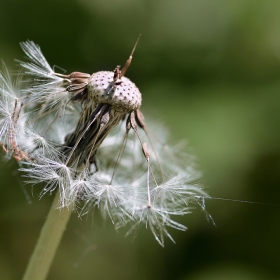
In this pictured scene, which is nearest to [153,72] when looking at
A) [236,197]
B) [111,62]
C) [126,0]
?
[111,62]

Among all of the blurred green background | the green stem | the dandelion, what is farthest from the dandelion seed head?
the blurred green background

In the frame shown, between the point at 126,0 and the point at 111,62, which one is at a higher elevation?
the point at 126,0

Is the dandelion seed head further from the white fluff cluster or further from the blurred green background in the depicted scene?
the blurred green background

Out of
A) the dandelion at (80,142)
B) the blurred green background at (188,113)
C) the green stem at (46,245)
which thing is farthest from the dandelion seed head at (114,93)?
the blurred green background at (188,113)

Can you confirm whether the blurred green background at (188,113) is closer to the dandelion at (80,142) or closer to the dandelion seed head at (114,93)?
the dandelion at (80,142)

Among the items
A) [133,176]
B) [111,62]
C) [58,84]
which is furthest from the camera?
[111,62]

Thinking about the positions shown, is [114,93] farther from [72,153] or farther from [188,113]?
[188,113]

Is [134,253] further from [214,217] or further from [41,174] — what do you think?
[41,174]

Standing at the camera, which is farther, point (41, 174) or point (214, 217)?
point (214, 217)
